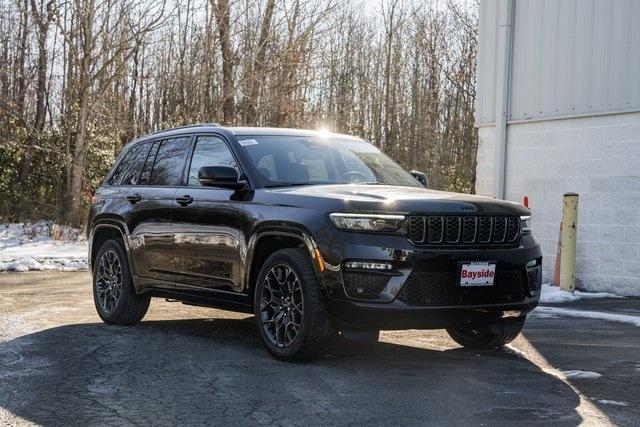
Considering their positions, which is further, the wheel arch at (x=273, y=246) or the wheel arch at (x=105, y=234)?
the wheel arch at (x=105, y=234)

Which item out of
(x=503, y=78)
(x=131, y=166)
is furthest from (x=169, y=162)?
(x=503, y=78)

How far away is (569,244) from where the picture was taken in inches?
A: 485

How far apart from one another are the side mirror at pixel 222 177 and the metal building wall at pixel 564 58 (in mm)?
7157

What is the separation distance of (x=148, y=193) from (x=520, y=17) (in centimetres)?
787

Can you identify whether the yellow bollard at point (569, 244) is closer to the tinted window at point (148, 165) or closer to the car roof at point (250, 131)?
the car roof at point (250, 131)

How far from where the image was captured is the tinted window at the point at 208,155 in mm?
7641

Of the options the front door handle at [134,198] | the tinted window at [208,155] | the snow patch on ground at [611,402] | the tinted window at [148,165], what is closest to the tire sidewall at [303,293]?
the tinted window at [208,155]

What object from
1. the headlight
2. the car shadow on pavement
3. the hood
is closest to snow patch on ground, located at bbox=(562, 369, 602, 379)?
the car shadow on pavement

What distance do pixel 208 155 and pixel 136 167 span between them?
4.59 feet

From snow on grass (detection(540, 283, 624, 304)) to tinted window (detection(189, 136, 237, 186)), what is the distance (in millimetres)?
5446

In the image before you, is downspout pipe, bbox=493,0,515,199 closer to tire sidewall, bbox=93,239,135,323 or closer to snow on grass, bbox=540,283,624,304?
snow on grass, bbox=540,283,624,304

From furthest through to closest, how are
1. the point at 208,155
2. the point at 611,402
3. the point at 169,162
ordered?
1. the point at 169,162
2. the point at 208,155
3. the point at 611,402

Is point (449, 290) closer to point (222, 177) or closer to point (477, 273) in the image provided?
point (477, 273)

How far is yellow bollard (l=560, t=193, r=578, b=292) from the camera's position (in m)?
12.3
